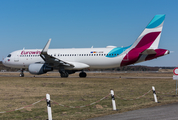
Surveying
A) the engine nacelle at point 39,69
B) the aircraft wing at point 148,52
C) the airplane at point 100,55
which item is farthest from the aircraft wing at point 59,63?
the aircraft wing at point 148,52

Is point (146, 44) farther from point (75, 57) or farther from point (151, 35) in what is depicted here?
point (75, 57)

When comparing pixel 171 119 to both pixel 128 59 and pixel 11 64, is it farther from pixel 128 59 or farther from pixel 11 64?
pixel 11 64

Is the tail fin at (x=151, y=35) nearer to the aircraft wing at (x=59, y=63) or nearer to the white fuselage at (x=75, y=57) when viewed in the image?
the white fuselage at (x=75, y=57)

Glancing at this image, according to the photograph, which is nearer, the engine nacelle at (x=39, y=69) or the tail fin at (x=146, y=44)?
the tail fin at (x=146, y=44)

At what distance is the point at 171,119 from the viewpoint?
385 inches

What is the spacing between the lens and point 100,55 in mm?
34781

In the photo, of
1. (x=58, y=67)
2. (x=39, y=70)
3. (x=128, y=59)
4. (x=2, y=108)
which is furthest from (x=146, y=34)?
(x=2, y=108)

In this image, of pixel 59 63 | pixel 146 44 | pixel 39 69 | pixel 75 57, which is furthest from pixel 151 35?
pixel 39 69

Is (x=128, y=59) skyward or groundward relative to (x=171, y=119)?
skyward

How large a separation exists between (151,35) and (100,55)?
7.57 meters

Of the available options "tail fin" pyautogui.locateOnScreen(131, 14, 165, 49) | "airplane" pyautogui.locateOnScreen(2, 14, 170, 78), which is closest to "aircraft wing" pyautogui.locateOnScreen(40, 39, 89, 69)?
"airplane" pyautogui.locateOnScreen(2, 14, 170, 78)

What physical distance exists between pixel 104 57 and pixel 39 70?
31.2ft

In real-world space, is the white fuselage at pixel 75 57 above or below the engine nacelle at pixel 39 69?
above

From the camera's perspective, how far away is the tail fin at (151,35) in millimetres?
32625
